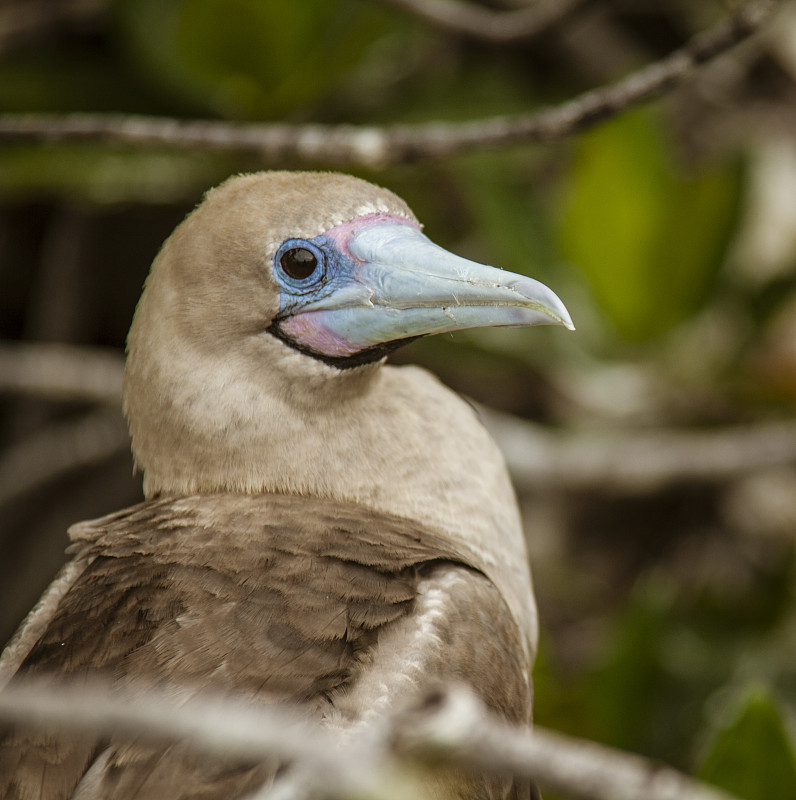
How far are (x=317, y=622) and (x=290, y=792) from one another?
1.81 feet

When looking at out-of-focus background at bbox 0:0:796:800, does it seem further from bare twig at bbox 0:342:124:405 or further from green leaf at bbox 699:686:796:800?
green leaf at bbox 699:686:796:800

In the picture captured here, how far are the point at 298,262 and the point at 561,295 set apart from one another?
171 cm

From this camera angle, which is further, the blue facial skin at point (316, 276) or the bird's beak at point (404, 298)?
the blue facial skin at point (316, 276)

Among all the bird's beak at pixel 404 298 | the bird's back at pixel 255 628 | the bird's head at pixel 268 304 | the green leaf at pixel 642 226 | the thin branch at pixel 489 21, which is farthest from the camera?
the green leaf at pixel 642 226

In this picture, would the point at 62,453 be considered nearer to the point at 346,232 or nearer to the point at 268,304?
the point at 268,304

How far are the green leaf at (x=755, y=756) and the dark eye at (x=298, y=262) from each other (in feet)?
3.38

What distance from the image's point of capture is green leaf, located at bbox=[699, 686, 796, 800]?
1.69 meters

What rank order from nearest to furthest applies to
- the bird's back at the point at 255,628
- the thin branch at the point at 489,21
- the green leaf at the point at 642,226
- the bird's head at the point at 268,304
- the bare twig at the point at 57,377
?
the bird's back at the point at 255,628, the bird's head at the point at 268,304, the thin branch at the point at 489,21, the bare twig at the point at 57,377, the green leaf at the point at 642,226

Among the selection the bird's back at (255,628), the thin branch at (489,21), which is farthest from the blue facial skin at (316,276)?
the thin branch at (489,21)

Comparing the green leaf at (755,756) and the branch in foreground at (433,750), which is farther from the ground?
the branch in foreground at (433,750)

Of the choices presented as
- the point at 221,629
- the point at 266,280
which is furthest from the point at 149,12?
the point at 221,629

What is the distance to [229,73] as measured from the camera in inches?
115

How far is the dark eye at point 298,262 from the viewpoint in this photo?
1.66m

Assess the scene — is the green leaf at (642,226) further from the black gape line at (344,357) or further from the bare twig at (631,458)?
the black gape line at (344,357)
